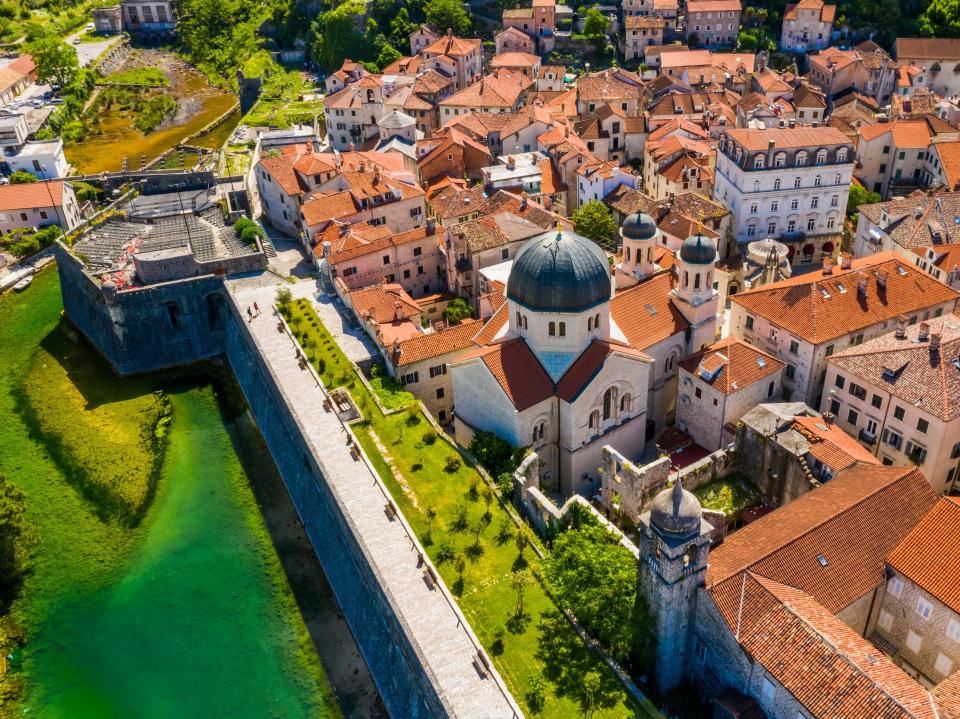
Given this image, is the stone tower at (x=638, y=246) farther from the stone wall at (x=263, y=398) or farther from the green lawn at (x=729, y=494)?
the stone wall at (x=263, y=398)

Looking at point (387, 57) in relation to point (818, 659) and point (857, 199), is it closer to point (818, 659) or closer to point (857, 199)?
point (857, 199)

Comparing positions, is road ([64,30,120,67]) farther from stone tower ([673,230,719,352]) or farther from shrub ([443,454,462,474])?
stone tower ([673,230,719,352])

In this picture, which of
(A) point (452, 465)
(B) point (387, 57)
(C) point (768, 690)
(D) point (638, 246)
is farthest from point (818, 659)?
(B) point (387, 57)

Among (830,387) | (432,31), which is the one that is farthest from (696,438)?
(432,31)

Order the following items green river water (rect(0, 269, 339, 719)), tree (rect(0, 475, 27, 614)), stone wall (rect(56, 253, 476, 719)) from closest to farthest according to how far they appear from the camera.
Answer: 1. stone wall (rect(56, 253, 476, 719))
2. green river water (rect(0, 269, 339, 719))
3. tree (rect(0, 475, 27, 614))

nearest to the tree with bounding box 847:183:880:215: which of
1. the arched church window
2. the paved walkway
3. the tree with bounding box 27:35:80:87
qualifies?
the arched church window

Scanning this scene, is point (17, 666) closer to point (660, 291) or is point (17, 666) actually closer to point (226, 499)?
point (226, 499)
